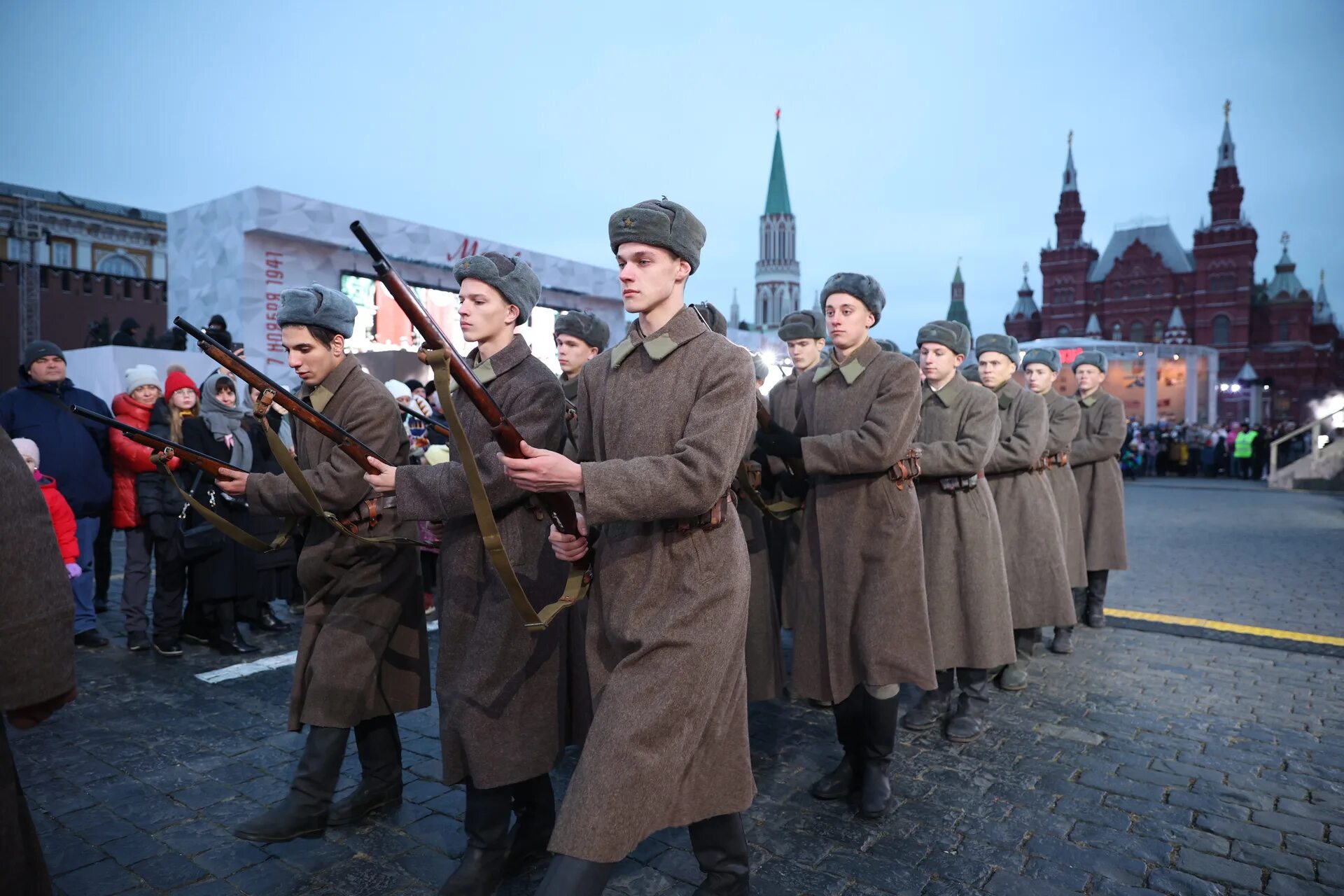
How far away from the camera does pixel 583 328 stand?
561 centimetres

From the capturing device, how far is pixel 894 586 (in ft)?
12.1

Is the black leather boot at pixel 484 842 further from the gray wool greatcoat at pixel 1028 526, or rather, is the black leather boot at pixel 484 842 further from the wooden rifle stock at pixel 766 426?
the gray wool greatcoat at pixel 1028 526

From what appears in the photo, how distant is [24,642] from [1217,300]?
7848 centimetres

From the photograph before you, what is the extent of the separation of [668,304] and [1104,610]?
6857 mm

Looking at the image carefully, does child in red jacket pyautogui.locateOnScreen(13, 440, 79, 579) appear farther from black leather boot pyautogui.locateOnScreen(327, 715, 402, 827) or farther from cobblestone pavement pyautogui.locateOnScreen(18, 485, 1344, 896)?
black leather boot pyautogui.locateOnScreen(327, 715, 402, 827)

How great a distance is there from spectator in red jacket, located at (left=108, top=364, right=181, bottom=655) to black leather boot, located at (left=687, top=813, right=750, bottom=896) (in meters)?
4.94

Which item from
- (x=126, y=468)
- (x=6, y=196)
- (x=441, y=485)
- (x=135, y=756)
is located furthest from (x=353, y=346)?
(x=6, y=196)

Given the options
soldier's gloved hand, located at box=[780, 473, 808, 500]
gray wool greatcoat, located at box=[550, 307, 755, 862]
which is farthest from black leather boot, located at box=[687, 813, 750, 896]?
soldier's gloved hand, located at box=[780, 473, 808, 500]

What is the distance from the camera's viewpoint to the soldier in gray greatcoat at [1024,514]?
563 centimetres

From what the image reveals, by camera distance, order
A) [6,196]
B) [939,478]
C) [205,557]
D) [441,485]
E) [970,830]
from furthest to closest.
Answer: [6,196] → [205,557] → [939,478] → [970,830] → [441,485]

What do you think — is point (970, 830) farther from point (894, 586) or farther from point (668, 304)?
point (668, 304)

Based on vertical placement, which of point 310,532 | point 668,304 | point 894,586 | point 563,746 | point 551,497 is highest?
point 668,304

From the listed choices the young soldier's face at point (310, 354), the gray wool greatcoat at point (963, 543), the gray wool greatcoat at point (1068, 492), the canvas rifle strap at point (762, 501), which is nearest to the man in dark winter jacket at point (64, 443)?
the young soldier's face at point (310, 354)

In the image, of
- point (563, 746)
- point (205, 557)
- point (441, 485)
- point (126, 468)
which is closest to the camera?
point (441, 485)
